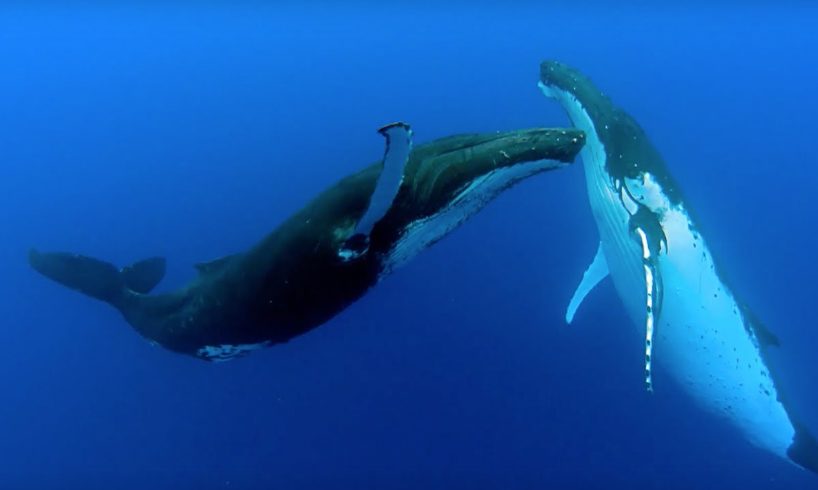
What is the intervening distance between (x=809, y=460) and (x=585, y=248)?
5415 mm

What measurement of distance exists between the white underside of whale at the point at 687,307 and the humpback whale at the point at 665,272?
0.01 m

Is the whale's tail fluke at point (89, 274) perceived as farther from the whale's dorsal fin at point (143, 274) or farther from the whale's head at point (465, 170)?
the whale's head at point (465, 170)

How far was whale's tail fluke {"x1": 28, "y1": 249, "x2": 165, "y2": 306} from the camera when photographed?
7.61 m

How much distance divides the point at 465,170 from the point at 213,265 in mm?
2940

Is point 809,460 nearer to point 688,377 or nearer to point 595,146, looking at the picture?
point 688,377

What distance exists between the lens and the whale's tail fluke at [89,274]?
300 inches

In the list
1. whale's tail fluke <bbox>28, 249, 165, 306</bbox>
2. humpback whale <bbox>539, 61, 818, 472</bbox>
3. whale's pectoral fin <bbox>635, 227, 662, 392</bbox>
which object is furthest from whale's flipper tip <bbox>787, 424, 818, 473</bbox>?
whale's tail fluke <bbox>28, 249, 165, 306</bbox>

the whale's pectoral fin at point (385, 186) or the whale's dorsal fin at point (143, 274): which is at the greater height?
the whale's dorsal fin at point (143, 274)

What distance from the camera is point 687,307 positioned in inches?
317

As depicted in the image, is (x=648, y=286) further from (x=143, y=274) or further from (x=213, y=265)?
(x=143, y=274)

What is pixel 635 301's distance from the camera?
338 inches

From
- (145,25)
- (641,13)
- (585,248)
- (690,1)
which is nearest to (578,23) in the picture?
(641,13)

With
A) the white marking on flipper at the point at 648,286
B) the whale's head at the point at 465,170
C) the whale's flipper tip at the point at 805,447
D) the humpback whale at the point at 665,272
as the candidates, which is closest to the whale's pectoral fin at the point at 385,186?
the whale's head at the point at 465,170

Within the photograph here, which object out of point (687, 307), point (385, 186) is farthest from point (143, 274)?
point (687, 307)
